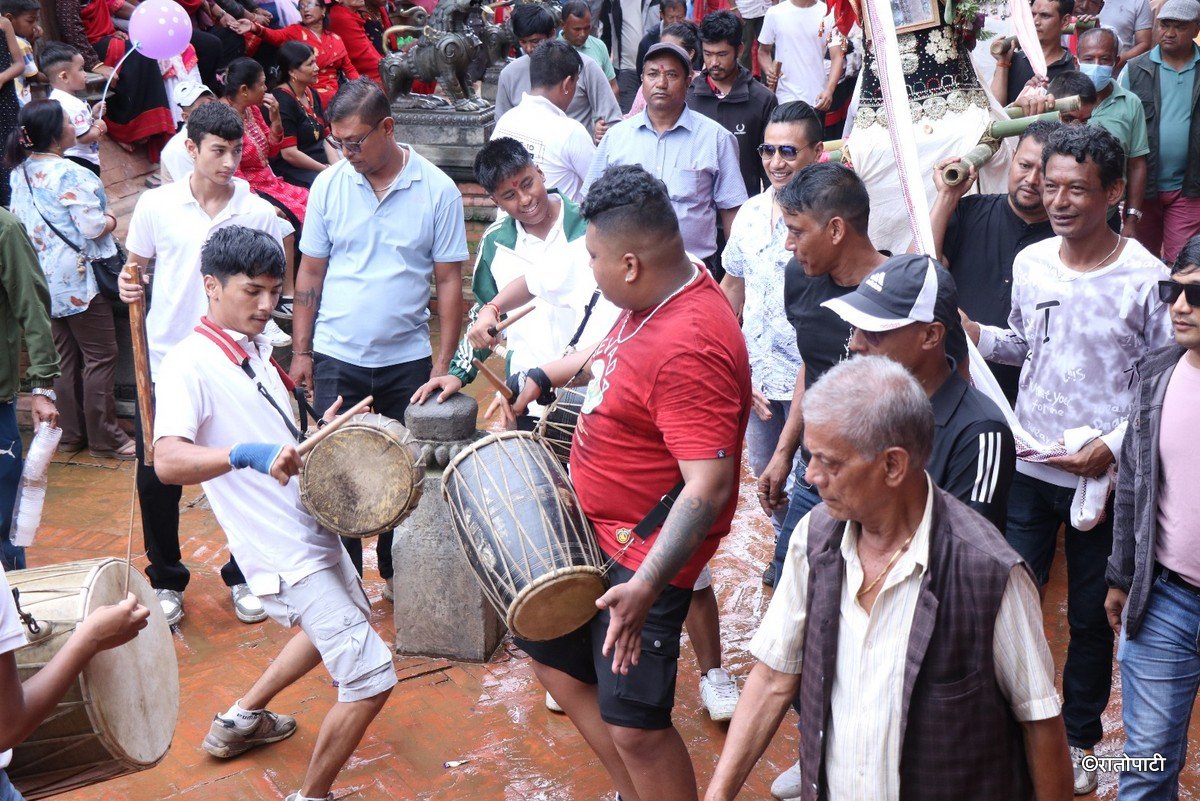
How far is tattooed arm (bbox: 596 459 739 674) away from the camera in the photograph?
352cm

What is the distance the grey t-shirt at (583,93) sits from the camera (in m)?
9.28

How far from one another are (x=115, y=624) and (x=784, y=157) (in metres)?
3.55

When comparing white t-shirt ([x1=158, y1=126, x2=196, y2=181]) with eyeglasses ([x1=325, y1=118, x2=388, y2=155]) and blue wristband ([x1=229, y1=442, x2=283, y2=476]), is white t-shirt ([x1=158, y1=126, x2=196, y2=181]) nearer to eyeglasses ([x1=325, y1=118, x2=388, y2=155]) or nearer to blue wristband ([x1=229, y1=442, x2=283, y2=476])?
eyeglasses ([x1=325, y1=118, x2=388, y2=155])

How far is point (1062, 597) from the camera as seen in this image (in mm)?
5988

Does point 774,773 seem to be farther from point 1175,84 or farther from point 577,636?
point 1175,84

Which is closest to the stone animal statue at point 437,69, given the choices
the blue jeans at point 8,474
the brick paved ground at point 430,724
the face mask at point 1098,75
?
the face mask at point 1098,75

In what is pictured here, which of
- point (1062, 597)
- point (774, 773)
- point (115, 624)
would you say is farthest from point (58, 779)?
point (1062, 597)

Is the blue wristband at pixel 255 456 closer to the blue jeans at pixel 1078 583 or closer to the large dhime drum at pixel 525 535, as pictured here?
the large dhime drum at pixel 525 535

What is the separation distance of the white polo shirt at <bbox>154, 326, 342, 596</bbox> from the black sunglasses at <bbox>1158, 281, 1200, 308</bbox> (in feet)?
9.52

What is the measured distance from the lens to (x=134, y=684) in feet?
12.3

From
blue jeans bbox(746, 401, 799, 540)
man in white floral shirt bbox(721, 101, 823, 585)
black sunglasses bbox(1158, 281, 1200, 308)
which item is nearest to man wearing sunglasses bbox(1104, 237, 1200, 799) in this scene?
black sunglasses bbox(1158, 281, 1200, 308)

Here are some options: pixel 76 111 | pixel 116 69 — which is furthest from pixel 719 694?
pixel 116 69

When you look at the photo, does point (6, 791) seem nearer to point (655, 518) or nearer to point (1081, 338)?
point (655, 518)

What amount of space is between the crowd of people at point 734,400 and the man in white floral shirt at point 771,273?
16 millimetres
